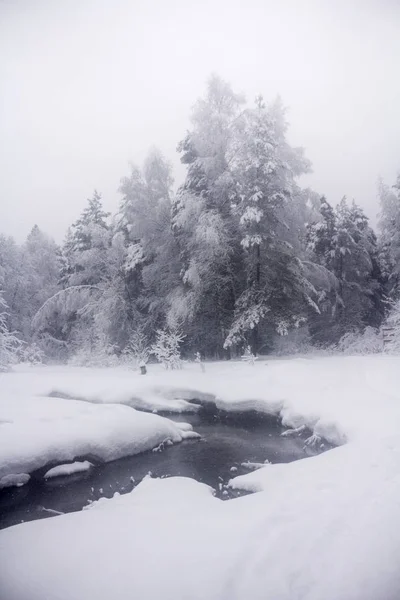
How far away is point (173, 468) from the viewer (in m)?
8.41

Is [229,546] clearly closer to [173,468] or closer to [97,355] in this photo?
[173,468]

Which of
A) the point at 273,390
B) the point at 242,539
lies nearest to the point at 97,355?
the point at 273,390

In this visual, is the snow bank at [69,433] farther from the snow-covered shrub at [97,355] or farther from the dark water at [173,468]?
the snow-covered shrub at [97,355]

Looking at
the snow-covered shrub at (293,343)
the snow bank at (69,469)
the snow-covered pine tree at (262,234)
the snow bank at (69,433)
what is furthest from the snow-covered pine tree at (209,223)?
the snow bank at (69,469)

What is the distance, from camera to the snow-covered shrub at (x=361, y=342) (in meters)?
18.5

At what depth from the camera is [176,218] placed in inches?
714

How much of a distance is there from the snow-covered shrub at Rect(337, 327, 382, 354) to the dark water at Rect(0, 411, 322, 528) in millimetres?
9049

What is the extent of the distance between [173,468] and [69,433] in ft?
8.05

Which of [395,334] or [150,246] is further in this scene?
[150,246]

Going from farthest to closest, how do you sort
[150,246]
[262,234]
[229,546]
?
[150,246] → [262,234] → [229,546]

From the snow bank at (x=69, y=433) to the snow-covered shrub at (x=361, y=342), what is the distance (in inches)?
436

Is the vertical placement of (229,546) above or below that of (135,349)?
below

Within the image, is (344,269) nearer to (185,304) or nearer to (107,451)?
(185,304)

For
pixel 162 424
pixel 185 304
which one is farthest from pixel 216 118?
pixel 162 424
